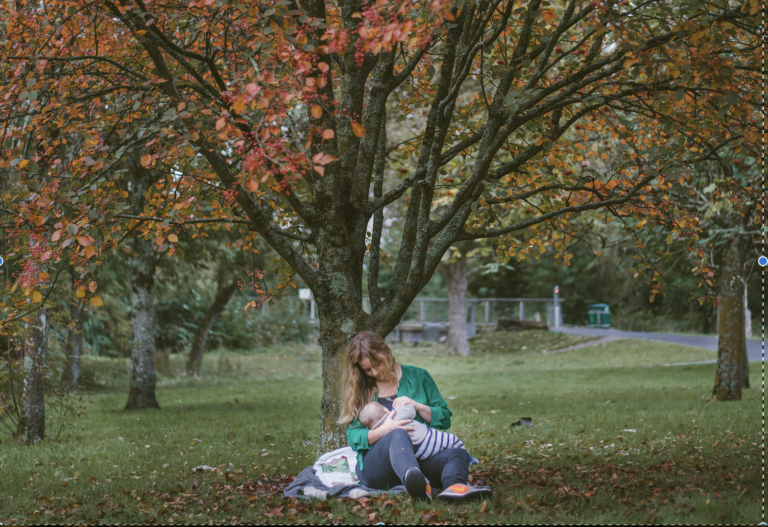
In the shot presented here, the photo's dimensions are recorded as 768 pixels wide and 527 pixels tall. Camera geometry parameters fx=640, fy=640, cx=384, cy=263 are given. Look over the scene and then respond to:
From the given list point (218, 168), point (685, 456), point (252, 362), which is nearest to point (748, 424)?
point (685, 456)

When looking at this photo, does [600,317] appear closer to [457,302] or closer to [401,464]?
[457,302]

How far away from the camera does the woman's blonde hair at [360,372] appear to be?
4.77 metres

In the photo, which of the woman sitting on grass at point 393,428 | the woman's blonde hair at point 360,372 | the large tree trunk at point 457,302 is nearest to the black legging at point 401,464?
the woman sitting on grass at point 393,428

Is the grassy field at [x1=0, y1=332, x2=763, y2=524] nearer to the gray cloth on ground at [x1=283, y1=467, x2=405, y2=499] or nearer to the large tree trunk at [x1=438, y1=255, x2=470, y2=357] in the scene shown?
the gray cloth on ground at [x1=283, y1=467, x2=405, y2=499]

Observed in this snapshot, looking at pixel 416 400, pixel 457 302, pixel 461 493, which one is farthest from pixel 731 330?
pixel 457 302

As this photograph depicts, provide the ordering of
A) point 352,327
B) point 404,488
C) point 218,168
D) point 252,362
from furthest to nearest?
point 252,362 < point 352,327 < point 218,168 < point 404,488

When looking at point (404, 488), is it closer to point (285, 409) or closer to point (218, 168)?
point (218, 168)

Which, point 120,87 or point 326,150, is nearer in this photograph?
point 326,150

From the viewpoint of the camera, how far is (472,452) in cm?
747

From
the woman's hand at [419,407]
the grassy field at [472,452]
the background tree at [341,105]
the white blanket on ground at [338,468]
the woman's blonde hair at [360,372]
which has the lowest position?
the grassy field at [472,452]

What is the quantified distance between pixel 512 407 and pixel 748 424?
416 cm

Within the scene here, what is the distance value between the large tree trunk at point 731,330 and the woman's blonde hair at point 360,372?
861 cm

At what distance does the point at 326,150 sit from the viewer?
17.7 feet

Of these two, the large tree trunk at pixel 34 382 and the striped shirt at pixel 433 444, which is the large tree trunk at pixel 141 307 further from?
the striped shirt at pixel 433 444
